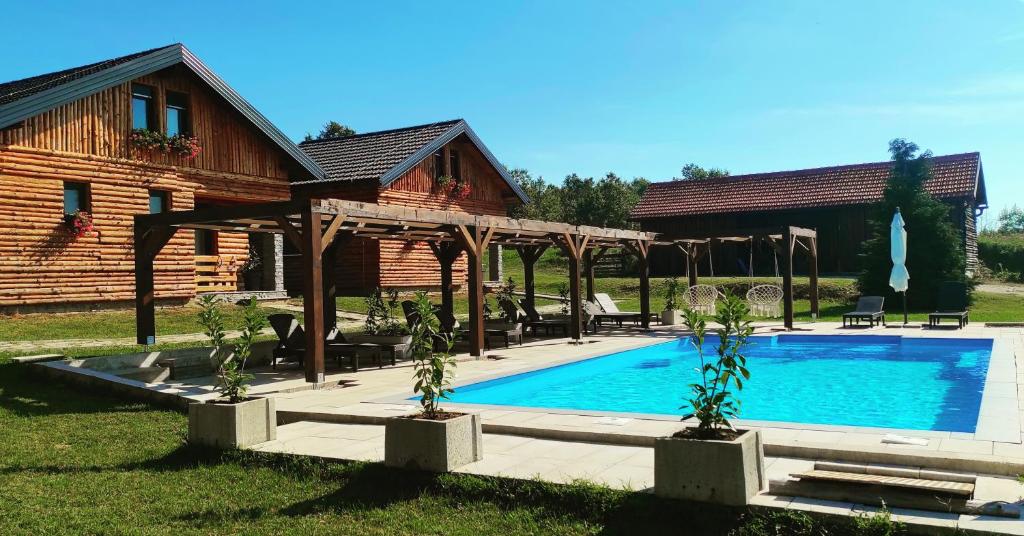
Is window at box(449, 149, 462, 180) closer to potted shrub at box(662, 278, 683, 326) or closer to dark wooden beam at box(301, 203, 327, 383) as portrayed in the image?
potted shrub at box(662, 278, 683, 326)

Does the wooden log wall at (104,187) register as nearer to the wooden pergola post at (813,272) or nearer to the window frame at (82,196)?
the window frame at (82,196)

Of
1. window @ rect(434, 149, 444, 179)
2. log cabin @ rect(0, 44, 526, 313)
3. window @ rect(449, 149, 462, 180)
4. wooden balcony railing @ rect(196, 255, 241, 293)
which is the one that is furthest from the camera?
window @ rect(449, 149, 462, 180)

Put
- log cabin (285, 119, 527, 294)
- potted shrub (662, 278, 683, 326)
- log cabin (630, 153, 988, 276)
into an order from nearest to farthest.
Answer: potted shrub (662, 278, 683, 326) < log cabin (285, 119, 527, 294) < log cabin (630, 153, 988, 276)

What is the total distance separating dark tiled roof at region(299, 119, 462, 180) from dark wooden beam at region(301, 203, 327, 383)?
11.8 meters

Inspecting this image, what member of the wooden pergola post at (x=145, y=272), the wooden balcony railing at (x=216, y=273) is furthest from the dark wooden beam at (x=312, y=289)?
the wooden balcony railing at (x=216, y=273)

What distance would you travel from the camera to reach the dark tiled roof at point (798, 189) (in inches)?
1078

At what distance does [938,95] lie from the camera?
53.9 ft

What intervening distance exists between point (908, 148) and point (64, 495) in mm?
22808

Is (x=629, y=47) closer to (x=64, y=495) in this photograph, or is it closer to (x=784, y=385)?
(x=784, y=385)

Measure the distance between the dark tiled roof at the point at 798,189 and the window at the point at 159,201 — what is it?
2053cm

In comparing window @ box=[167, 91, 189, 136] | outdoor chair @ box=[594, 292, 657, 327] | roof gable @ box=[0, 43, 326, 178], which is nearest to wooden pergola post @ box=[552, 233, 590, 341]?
outdoor chair @ box=[594, 292, 657, 327]

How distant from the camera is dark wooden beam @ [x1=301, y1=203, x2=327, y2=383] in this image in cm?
911

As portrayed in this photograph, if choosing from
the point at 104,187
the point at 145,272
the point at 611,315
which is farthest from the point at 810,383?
the point at 104,187

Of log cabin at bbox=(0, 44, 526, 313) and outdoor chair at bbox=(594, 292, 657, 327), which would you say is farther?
outdoor chair at bbox=(594, 292, 657, 327)
